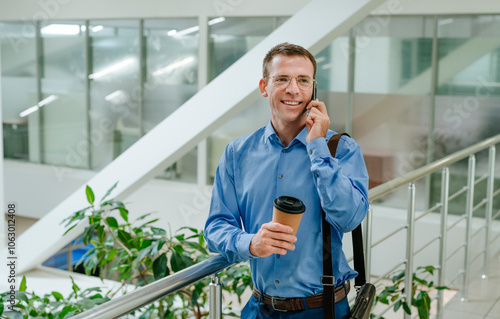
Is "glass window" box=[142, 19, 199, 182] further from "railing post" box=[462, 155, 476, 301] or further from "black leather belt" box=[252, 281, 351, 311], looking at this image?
"black leather belt" box=[252, 281, 351, 311]

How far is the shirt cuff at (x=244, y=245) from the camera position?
1.46 m

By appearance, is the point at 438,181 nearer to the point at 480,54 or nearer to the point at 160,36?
the point at 480,54

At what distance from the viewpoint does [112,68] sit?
9398 millimetres

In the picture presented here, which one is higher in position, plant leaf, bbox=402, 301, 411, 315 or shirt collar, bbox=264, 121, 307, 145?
shirt collar, bbox=264, 121, 307, 145

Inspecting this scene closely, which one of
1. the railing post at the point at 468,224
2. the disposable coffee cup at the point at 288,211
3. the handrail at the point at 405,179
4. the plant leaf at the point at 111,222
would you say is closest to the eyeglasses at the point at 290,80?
the disposable coffee cup at the point at 288,211

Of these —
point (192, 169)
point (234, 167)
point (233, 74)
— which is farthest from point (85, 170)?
point (234, 167)

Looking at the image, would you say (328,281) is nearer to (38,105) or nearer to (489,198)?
(489,198)

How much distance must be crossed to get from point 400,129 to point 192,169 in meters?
3.03

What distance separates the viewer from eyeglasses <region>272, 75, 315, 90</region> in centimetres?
150

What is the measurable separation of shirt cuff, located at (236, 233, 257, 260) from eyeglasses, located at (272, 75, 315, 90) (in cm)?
37

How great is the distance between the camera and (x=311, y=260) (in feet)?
4.92

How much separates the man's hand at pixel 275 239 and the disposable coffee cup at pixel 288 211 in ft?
0.04

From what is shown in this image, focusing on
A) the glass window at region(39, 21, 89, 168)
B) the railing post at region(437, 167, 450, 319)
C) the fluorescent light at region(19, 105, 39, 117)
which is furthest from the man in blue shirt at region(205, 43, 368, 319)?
the fluorescent light at region(19, 105, 39, 117)

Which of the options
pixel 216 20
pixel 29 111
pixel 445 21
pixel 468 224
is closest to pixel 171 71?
pixel 216 20
